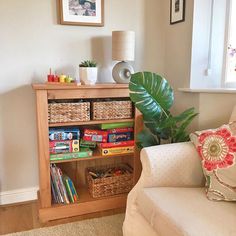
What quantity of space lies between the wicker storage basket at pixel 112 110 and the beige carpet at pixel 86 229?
2.38 feet

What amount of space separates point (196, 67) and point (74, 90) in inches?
36.4

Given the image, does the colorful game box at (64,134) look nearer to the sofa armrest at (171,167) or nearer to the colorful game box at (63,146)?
the colorful game box at (63,146)

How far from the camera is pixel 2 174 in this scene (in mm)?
2051

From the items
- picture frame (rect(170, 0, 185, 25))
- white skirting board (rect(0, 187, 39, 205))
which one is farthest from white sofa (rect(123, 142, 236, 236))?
picture frame (rect(170, 0, 185, 25))

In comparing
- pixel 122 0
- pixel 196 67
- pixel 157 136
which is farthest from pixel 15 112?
pixel 196 67

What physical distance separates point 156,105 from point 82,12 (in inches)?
37.0

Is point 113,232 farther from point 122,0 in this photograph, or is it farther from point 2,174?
point 122,0

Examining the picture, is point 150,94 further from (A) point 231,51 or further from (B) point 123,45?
(A) point 231,51

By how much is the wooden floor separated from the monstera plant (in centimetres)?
71

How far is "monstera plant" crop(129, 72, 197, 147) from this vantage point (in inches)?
66.3

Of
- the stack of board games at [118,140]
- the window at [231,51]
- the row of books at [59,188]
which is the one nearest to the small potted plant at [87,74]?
the stack of board games at [118,140]

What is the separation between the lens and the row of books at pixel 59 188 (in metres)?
1.90

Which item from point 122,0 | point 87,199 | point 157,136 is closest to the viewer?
point 157,136

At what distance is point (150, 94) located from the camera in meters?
1.70
